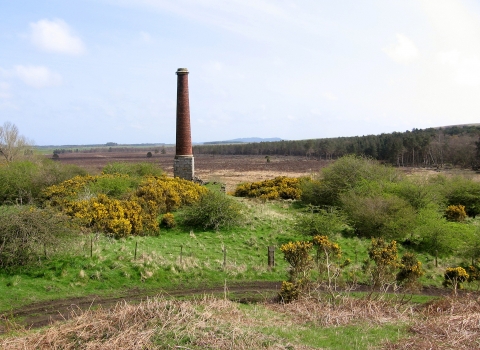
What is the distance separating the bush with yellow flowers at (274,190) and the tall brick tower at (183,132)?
16.9ft

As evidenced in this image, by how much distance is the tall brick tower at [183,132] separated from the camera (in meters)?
30.9

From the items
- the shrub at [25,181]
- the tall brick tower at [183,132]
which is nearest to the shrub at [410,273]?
the tall brick tower at [183,132]

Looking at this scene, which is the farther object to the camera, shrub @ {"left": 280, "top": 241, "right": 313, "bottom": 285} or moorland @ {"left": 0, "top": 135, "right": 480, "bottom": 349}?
shrub @ {"left": 280, "top": 241, "right": 313, "bottom": 285}

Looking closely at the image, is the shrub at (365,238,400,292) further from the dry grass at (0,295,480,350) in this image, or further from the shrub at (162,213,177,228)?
the shrub at (162,213,177,228)

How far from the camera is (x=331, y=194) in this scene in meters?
28.9

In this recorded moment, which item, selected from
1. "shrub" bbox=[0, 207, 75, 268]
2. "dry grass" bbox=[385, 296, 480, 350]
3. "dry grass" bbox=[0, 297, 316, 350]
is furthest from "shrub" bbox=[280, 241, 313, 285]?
"shrub" bbox=[0, 207, 75, 268]

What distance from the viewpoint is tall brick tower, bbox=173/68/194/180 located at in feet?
101

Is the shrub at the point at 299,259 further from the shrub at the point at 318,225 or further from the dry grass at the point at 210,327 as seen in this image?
the shrub at the point at 318,225

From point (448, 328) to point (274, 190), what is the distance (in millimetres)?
23958

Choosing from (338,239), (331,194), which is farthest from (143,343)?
(331,194)

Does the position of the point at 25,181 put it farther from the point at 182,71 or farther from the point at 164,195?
the point at 182,71

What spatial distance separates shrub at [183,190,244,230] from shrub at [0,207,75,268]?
7.61 m

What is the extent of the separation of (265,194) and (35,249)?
1939cm

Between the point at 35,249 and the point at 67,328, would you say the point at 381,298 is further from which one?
the point at 35,249
